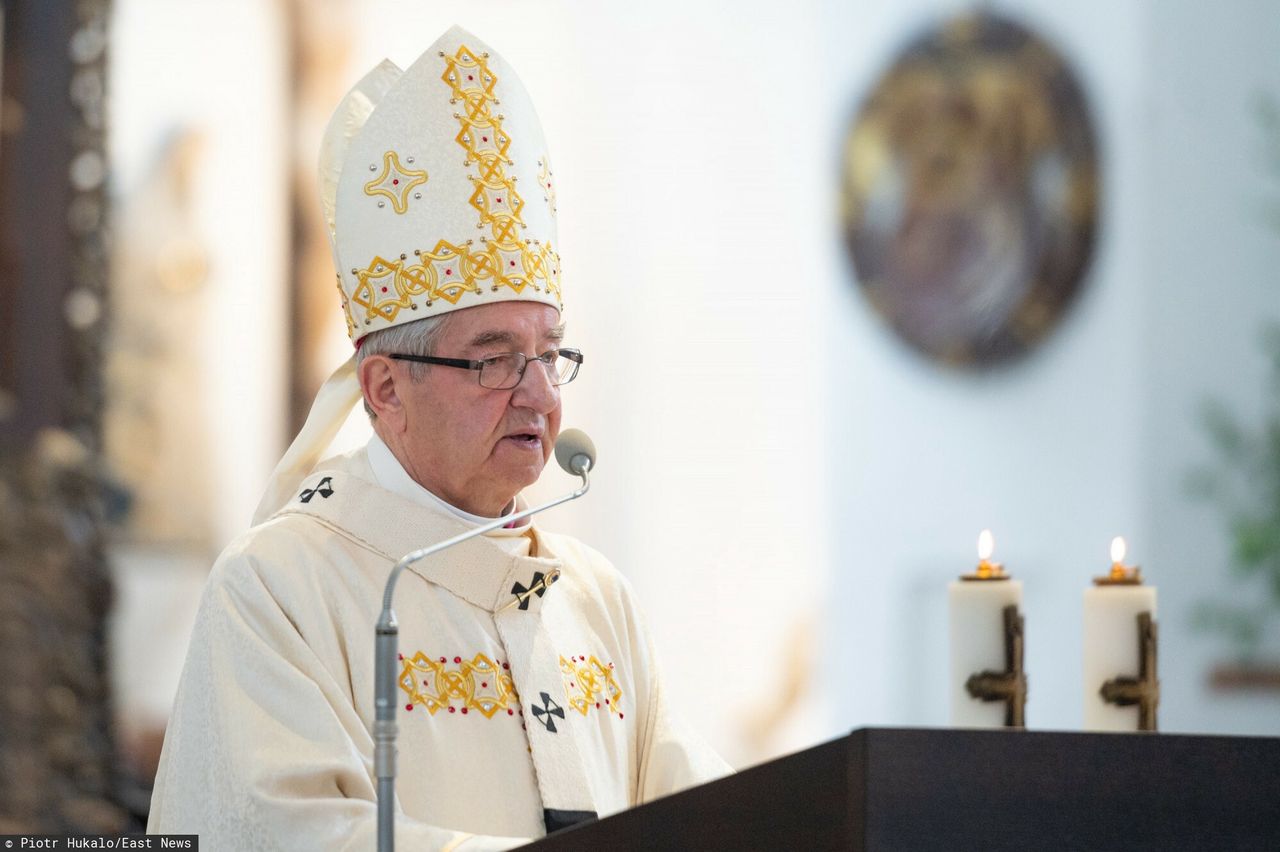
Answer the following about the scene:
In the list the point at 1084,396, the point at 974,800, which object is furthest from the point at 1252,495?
the point at 974,800

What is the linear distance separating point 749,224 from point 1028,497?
4.43 feet

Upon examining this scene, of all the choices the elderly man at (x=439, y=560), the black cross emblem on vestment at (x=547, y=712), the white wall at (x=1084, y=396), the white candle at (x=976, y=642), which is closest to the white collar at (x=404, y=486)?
the elderly man at (x=439, y=560)

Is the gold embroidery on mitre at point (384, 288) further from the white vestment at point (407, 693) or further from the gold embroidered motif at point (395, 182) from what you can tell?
the white vestment at point (407, 693)

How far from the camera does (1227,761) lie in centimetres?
181

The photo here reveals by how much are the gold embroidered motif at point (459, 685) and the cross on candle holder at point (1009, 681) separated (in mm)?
694

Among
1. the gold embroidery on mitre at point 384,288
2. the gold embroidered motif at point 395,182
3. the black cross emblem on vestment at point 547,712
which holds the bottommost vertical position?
the black cross emblem on vestment at point 547,712

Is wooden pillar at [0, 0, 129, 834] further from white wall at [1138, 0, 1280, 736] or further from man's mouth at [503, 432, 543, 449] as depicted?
white wall at [1138, 0, 1280, 736]

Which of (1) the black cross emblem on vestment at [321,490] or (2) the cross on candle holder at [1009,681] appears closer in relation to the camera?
(2) the cross on candle holder at [1009,681]

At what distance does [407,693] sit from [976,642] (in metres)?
0.84

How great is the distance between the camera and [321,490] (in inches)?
105

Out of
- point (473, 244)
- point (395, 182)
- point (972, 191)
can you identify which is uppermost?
point (972, 191)

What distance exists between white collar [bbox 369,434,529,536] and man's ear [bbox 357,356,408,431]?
0.17 feet

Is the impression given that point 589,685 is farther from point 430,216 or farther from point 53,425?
point 53,425

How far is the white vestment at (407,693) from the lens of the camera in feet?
7.38
